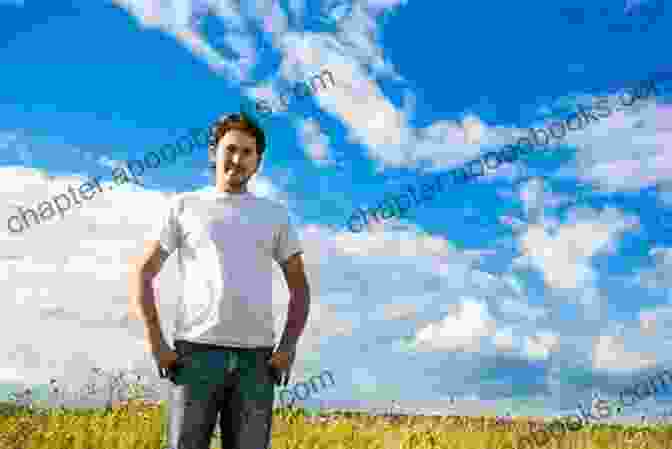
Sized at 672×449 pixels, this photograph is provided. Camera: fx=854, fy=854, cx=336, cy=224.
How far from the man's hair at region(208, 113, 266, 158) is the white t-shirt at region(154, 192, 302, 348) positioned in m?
0.33

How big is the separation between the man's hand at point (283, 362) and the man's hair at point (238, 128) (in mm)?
1214

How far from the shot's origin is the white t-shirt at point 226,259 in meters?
4.76

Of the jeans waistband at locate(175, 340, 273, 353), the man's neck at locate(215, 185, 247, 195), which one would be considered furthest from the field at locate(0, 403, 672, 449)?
the man's neck at locate(215, 185, 247, 195)

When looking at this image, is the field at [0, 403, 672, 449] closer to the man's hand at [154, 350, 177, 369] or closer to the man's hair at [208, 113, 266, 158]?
the man's hand at [154, 350, 177, 369]

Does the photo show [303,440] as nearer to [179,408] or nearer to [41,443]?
[41,443]

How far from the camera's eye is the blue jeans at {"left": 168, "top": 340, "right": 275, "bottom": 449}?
472cm

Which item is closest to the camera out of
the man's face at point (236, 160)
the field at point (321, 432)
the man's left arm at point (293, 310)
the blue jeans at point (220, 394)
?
the blue jeans at point (220, 394)

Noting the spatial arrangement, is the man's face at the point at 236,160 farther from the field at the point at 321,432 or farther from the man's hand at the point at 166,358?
the field at the point at 321,432

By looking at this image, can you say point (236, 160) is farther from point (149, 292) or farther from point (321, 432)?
point (321, 432)

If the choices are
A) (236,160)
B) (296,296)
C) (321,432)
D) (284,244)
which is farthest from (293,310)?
(321,432)

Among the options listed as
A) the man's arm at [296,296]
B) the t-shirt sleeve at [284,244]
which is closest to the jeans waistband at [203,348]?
the man's arm at [296,296]

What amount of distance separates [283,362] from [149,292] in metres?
0.89

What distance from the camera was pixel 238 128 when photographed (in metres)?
5.13

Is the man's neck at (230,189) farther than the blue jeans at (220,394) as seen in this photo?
Yes
